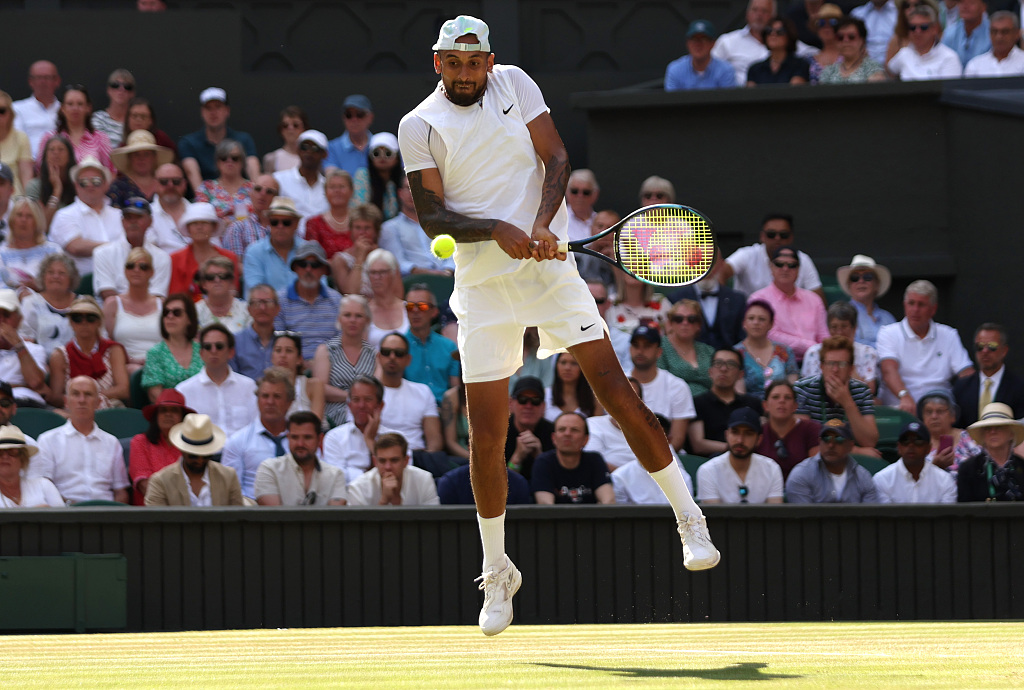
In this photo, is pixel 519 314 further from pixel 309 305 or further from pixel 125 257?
pixel 125 257

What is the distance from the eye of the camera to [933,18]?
435 inches

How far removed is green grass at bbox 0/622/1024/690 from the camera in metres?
3.89

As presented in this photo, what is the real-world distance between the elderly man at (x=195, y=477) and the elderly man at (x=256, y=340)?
1185mm

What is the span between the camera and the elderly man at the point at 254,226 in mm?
9945

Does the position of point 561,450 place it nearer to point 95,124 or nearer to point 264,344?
point 264,344

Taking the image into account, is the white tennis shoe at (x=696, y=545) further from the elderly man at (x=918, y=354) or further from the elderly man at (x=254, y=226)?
the elderly man at (x=254, y=226)

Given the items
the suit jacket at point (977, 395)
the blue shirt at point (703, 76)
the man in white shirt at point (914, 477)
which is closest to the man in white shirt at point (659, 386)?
the man in white shirt at point (914, 477)

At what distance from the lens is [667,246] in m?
5.39

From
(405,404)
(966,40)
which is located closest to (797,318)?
(405,404)

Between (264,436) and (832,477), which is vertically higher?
(264,436)

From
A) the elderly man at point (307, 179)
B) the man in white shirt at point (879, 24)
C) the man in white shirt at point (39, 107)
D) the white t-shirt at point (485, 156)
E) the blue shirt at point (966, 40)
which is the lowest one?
the white t-shirt at point (485, 156)

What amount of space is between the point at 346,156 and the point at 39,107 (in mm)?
2324

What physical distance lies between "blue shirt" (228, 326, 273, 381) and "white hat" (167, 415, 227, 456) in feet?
3.85

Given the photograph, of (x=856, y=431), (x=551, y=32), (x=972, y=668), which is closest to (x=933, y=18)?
(x=551, y=32)
